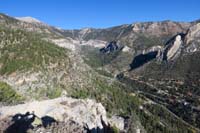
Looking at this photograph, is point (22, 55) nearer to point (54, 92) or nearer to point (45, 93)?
point (54, 92)

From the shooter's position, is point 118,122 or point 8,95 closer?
point 118,122

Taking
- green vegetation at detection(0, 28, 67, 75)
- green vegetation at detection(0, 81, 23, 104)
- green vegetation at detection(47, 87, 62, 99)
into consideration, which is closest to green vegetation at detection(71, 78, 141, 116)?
green vegetation at detection(47, 87, 62, 99)

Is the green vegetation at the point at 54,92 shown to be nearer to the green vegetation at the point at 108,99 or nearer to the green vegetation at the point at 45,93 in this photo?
the green vegetation at the point at 45,93

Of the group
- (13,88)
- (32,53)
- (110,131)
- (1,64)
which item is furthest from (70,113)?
(32,53)

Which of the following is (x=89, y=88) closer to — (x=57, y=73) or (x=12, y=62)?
(x=57, y=73)

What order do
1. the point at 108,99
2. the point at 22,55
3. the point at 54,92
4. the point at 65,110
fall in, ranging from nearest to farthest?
the point at 65,110, the point at 54,92, the point at 22,55, the point at 108,99

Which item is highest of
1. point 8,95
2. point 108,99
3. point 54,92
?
point 8,95

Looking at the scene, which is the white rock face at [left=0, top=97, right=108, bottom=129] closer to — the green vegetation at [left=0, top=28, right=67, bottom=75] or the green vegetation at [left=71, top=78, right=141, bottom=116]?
the green vegetation at [left=71, top=78, right=141, bottom=116]

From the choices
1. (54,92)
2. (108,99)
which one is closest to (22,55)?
(54,92)
